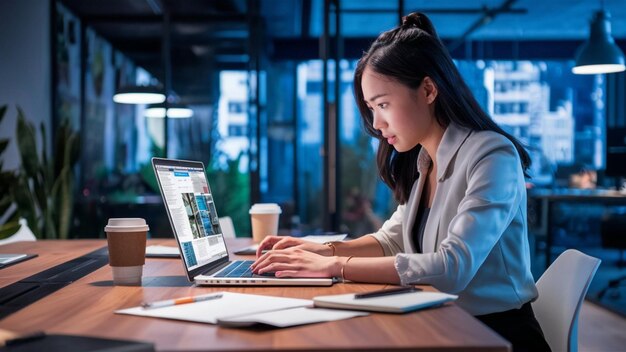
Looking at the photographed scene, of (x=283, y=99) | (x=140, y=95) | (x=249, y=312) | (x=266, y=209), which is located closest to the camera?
(x=249, y=312)

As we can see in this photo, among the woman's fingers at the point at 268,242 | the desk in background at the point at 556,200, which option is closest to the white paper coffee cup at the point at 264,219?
the woman's fingers at the point at 268,242

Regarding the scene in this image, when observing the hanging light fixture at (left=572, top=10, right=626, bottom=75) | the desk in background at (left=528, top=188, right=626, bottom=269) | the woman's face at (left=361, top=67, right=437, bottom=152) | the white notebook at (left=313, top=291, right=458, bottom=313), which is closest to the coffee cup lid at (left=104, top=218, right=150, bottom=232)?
the white notebook at (left=313, top=291, right=458, bottom=313)

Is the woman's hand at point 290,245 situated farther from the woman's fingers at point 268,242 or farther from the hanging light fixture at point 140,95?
the hanging light fixture at point 140,95

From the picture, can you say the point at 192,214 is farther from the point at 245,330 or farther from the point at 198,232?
the point at 245,330

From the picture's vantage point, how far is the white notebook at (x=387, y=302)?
1.23 metres

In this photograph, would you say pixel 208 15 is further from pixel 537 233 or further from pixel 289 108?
pixel 537 233

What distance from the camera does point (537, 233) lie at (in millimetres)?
6543

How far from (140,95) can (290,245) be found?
550 centimetres

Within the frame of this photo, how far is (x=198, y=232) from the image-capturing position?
178 centimetres

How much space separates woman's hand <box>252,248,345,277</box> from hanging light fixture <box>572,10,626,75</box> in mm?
4928

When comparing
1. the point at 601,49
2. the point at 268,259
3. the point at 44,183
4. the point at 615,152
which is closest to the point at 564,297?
the point at 268,259

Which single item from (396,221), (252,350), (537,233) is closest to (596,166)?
(537,233)

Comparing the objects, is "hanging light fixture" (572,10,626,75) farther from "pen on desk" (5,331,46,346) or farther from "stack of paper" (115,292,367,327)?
"pen on desk" (5,331,46,346)

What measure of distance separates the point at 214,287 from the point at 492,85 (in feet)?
17.6
